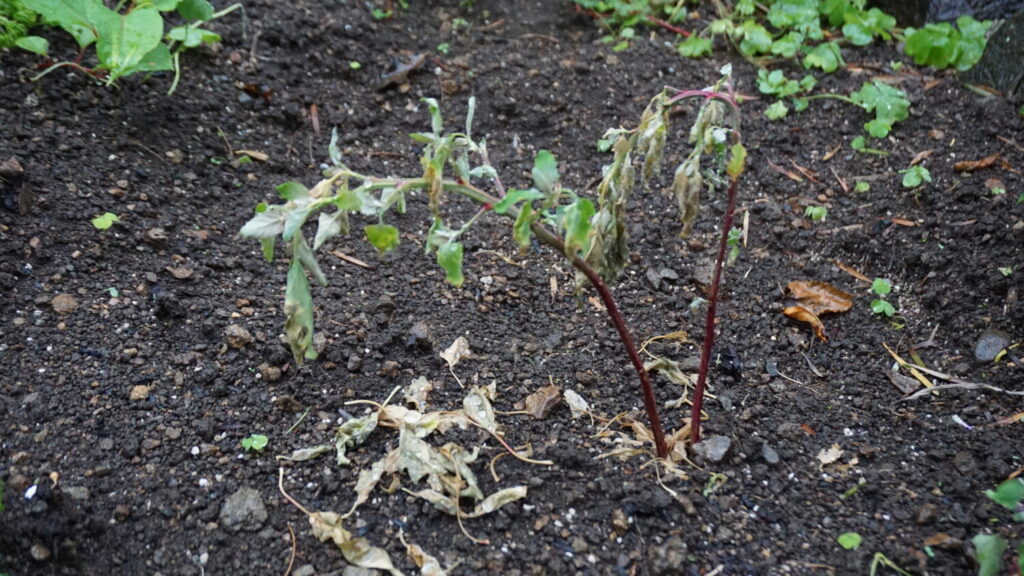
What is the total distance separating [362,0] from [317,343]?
2.04 meters

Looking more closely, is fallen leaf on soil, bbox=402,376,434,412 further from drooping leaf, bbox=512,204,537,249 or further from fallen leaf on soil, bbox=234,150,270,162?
fallen leaf on soil, bbox=234,150,270,162

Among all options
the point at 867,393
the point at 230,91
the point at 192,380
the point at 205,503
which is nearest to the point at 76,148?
the point at 230,91

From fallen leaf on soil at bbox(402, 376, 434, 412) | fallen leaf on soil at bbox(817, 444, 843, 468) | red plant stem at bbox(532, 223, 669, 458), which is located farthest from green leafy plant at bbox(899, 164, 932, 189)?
fallen leaf on soil at bbox(402, 376, 434, 412)

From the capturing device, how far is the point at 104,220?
2371 millimetres

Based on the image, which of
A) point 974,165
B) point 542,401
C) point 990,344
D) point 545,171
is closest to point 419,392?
point 542,401

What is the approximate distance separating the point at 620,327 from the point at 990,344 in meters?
1.23

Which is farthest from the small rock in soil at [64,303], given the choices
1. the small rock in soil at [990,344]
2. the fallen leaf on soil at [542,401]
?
the small rock in soil at [990,344]

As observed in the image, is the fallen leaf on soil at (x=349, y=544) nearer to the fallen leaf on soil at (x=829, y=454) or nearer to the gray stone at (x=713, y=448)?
the gray stone at (x=713, y=448)

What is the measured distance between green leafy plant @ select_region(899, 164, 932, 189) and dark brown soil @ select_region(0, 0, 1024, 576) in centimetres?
3

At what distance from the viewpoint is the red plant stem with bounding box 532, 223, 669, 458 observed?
1.52 m

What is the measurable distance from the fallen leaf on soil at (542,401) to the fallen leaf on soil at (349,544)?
532mm

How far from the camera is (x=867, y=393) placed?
2.17 meters

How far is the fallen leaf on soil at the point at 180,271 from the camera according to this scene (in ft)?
7.63

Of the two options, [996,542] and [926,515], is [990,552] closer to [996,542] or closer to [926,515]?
[996,542]
